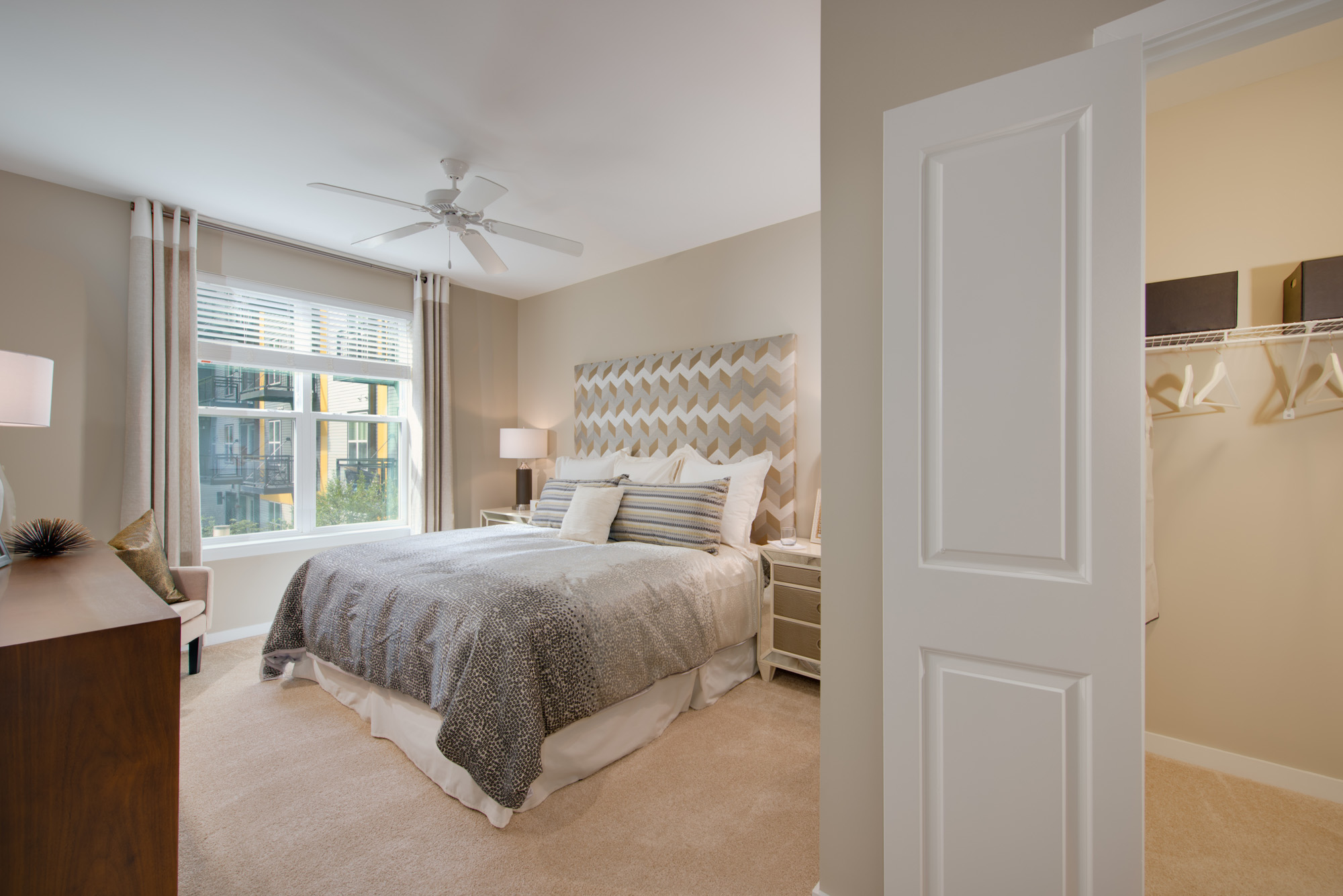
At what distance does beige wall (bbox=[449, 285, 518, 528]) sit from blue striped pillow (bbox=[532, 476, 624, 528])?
134 centimetres

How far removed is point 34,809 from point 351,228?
3.58 meters

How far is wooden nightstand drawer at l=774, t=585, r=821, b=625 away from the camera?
2.85 meters

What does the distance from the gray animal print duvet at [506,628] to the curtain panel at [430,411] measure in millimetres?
1512

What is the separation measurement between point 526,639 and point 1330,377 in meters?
2.91

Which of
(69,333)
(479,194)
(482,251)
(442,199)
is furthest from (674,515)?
(69,333)

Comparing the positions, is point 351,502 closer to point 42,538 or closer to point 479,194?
point 42,538

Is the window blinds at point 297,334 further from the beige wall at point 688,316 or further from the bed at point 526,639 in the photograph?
the bed at point 526,639

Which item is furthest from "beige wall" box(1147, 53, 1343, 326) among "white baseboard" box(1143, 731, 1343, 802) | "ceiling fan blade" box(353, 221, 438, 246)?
"ceiling fan blade" box(353, 221, 438, 246)

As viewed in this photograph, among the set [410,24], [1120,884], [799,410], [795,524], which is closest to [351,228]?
[410,24]

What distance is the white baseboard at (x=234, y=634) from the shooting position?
360cm

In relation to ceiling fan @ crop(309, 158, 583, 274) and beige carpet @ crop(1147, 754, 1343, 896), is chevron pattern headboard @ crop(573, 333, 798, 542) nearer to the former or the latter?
Answer: ceiling fan @ crop(309, 158, 583, 274)

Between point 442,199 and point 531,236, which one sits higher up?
point 442,199

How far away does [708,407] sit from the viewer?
3900 mm

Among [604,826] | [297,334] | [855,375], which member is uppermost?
[297,334]
